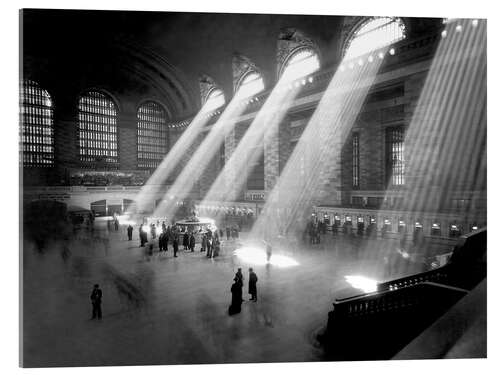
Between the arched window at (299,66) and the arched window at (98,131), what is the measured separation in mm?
13401

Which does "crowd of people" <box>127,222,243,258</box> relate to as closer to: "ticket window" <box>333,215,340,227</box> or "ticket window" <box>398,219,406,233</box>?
"ticket window" <box>333,215,340,227</box>

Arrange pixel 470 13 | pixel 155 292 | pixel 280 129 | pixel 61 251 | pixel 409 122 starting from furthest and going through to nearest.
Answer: pixel 280 129 → pixel 61 251 → pixel 409 122 → pixel 155 292 → pixel 470 13

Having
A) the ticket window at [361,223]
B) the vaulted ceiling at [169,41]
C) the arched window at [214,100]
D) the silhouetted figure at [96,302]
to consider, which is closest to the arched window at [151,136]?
the vaulted ceiling at [169,41]

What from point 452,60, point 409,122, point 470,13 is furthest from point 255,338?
point 452,60

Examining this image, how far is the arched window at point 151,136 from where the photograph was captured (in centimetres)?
1862

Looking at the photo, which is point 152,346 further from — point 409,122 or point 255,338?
point 409,122

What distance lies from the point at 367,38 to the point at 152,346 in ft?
45.6

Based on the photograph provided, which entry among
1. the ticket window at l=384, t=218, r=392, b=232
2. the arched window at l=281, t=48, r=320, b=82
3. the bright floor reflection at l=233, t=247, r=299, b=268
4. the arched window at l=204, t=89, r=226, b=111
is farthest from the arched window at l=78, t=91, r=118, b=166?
the ticket window at l=384, t=218, r=392, b=232

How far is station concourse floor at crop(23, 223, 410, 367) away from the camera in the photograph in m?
6.36

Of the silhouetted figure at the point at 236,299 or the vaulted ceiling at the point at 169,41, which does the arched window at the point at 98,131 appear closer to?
the vaulted ceiling at the point at 169,41

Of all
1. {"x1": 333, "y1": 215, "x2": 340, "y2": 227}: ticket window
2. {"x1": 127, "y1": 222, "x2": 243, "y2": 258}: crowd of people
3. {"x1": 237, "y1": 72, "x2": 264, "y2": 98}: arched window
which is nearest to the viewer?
{"x1": 127, "y1": 222, "x2": 243, "y2": 258}: crowd of people

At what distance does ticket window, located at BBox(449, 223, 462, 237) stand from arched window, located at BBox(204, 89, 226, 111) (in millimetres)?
10365

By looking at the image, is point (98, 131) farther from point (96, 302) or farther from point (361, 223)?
point (96, 302)

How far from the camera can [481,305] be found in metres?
6.54
